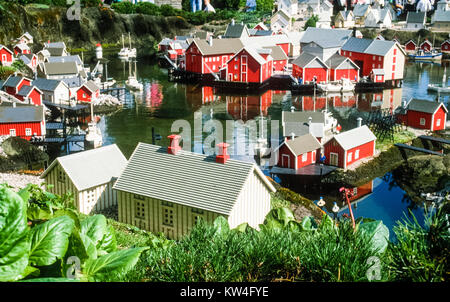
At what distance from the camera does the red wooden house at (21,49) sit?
6719cm

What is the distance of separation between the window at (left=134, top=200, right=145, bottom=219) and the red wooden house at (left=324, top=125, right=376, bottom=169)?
15.1 m

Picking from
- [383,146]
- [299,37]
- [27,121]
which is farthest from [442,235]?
[299,37]

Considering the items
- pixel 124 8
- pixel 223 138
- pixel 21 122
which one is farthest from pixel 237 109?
pixel 124 8

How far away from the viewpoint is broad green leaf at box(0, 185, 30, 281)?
Answer: 12.3 feet

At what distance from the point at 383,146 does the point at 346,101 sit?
63.3ft

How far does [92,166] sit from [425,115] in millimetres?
27150

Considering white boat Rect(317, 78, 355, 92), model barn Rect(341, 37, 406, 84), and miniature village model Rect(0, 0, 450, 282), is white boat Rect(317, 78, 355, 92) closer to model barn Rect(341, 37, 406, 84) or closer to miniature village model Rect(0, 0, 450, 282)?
miniature village model Rect(0, 0, 450, 282)

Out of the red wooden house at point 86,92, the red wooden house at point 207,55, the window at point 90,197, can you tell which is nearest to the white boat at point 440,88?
the red wooden house at point 207,55

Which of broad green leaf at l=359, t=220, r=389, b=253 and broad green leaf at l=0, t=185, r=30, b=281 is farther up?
broad green leaf at l=0, t=185, r=30, b=281

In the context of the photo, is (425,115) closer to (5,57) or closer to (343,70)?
(343,70)

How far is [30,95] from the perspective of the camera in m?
46.0

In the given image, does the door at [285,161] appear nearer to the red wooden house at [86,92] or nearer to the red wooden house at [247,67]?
the red wooden house at [86,92]

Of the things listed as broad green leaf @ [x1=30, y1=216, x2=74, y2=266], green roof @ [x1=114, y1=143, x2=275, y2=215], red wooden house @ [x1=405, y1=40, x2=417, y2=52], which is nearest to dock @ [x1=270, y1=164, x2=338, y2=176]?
green roof @ [x1=114, y1=143, x2=275, y2=215]
